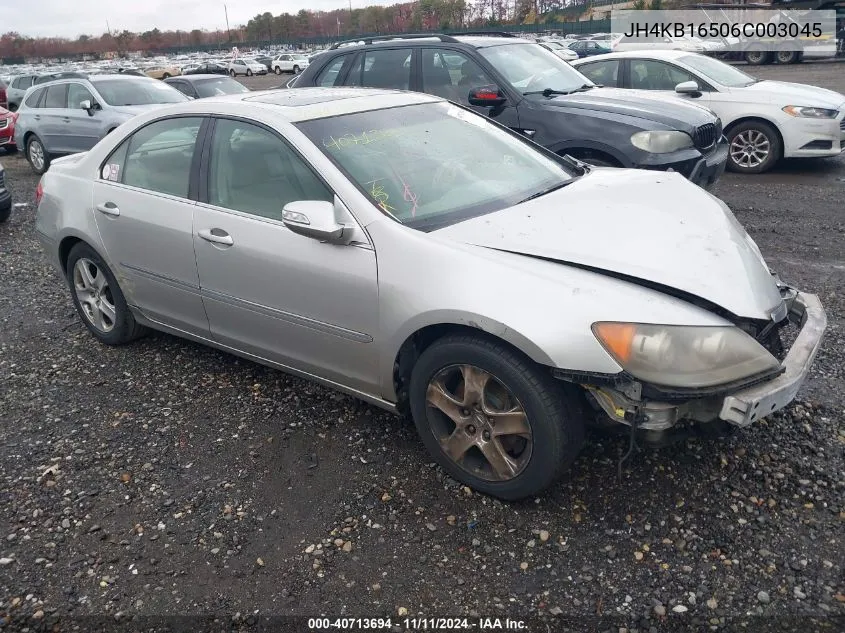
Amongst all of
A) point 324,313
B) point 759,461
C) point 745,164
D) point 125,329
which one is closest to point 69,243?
point 125,329

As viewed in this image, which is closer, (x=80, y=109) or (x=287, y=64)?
(x=80, y=109)

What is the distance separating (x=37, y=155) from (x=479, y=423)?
12.5 m

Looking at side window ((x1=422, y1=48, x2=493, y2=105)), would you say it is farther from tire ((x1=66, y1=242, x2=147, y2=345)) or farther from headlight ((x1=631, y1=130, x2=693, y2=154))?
tire ((x1=66, y1=242, x2=147, y2=345))

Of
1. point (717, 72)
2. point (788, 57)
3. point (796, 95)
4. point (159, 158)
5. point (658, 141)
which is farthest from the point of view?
point (788, 57)

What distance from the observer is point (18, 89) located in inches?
840

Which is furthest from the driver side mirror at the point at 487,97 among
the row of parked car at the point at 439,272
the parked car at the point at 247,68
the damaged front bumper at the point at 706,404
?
the parked car at the point at 247,68

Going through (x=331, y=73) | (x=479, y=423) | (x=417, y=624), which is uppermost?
(x=331, y=73)

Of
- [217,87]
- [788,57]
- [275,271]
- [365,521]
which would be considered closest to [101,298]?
[275,271]

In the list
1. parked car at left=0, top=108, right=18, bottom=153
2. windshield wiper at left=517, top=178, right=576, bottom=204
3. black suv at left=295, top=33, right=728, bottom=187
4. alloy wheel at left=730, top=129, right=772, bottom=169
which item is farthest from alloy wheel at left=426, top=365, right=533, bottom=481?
parked car at left=0, top=108, right=18, bottom=153

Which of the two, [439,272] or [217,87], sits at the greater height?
[217,87]

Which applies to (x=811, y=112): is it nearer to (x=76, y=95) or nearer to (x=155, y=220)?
(x=155, y=220)

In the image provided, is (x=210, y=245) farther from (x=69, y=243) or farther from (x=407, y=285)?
(x=69, y=243)

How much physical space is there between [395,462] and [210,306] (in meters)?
1.34

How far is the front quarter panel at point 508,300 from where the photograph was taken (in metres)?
2.52
